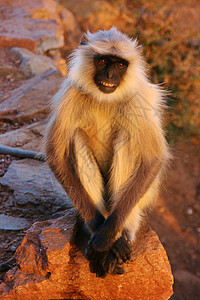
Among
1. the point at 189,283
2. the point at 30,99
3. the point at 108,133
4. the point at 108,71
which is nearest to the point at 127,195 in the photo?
the point at 108,133

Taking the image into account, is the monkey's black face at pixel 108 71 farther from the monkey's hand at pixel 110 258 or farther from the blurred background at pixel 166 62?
the blurred background at pixel 166 62

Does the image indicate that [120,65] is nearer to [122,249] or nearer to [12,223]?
[122,249]

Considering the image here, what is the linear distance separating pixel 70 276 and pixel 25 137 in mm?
1941

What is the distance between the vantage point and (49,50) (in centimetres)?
635

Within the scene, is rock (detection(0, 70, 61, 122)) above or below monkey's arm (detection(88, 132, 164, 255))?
below

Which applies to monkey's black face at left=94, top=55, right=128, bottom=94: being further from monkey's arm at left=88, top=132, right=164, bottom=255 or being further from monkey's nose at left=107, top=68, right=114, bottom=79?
monkey's arm at left=88, top=132, right=164, bottom=255

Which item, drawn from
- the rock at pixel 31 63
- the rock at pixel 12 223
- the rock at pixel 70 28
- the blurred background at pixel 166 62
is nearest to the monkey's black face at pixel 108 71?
the rock at pixel 12 223

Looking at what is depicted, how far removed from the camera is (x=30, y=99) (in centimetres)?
464

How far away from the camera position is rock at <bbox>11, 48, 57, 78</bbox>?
210 inches

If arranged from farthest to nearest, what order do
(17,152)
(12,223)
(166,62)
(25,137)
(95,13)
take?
(95,13)
(166,62)
(25,137)
(17,152)
(12,223)

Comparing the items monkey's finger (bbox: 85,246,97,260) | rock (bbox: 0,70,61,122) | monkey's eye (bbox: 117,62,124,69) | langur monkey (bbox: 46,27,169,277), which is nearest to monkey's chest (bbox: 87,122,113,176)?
langur monkey (bbox: 46,27,169,277)

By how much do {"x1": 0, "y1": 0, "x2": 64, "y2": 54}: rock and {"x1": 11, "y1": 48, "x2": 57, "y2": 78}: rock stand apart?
25cm

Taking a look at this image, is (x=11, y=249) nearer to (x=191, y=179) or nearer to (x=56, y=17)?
(x=191, y=179)

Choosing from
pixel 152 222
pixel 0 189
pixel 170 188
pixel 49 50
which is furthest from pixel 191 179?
pixel 0 189
